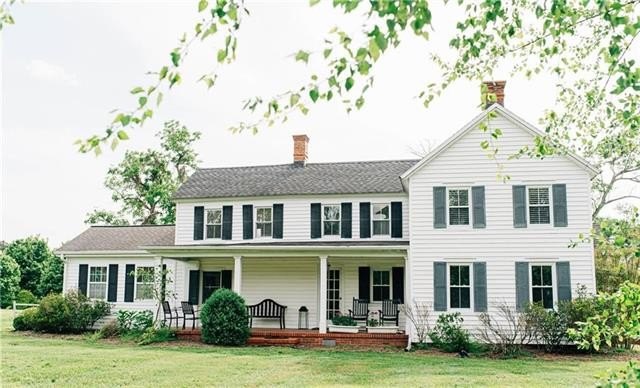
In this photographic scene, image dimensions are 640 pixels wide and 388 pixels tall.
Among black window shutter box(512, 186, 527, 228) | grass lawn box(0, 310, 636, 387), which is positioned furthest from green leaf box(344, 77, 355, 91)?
black window shutter box(512, 186, 527, 228)

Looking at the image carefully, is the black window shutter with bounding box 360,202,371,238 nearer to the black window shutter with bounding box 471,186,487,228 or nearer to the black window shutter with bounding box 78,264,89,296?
the black window shutter with bounding box 471,186,487,228

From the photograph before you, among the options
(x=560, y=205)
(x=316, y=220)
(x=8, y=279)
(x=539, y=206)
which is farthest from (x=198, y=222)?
(x=8, y=279)

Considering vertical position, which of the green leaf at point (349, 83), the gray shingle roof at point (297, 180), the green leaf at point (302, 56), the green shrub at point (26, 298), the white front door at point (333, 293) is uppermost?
the gray shingle roof at point (297, 180)

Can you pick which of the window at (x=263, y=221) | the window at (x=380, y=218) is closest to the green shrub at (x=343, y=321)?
the window at (x=380, y=218)

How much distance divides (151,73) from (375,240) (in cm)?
1796

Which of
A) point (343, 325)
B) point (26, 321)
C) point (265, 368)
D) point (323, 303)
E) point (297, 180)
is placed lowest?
point (265, 368)

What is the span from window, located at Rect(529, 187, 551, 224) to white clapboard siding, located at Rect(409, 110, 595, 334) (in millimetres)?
210

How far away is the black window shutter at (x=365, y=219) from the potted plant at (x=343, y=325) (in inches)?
122

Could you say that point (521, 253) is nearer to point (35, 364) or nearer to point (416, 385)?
point (416, 385)

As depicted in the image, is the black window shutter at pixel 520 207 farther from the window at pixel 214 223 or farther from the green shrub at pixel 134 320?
the green shrub at pixel 134 320

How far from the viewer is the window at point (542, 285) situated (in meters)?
16.7

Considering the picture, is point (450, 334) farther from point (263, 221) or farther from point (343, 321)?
point (263, 221)

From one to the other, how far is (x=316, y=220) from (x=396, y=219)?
9.07 ft

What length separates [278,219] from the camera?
21.0m
